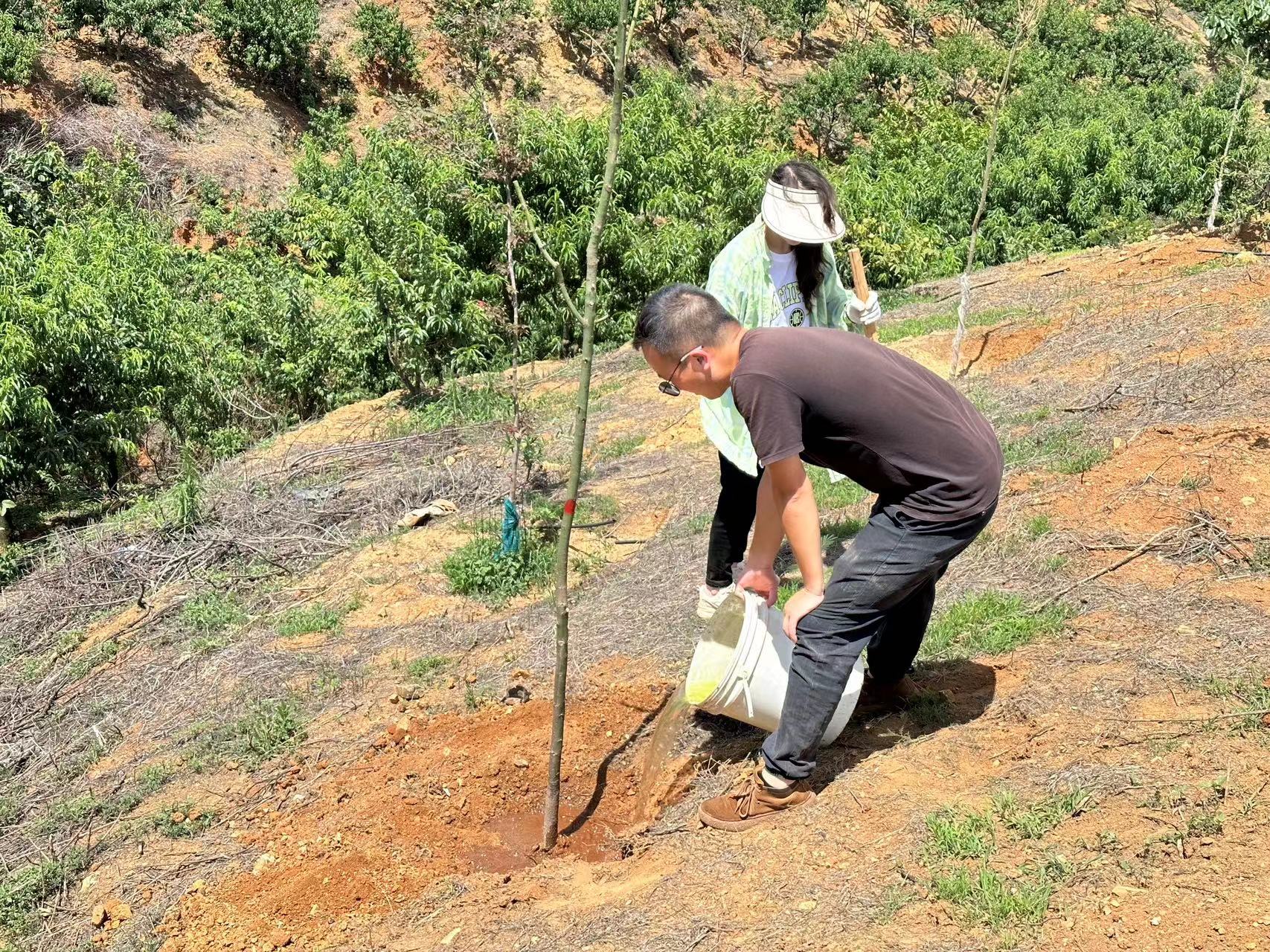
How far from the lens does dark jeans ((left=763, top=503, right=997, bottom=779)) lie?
8.74ft

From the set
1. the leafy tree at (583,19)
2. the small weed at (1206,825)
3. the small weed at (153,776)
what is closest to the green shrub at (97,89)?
the leafy tree at (583,19)

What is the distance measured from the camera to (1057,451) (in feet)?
17.0

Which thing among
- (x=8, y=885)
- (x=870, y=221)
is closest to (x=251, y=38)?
(x=870, y=221)

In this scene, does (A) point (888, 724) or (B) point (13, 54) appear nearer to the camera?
(A) point (888, 724)

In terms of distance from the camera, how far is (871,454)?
2619 millimetres

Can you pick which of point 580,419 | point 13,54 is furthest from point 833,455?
point 13,54

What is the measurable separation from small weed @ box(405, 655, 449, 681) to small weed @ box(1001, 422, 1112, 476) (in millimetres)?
2797

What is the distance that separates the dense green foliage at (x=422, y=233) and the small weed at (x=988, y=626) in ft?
8.22

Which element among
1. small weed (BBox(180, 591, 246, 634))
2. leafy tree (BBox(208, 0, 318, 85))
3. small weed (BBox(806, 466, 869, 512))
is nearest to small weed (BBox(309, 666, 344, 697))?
small weed (BBox(180, 591, 246, 634))

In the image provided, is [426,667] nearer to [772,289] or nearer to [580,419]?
[580,419]

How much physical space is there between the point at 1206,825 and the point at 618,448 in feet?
16.8

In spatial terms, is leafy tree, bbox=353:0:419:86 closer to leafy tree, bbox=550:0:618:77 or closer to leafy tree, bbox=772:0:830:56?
leafy tree, bbox=550:0:618:77

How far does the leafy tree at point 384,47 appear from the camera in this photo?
64.3 ft

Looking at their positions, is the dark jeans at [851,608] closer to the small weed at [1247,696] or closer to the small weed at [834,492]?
the small weed at [1247,696]
